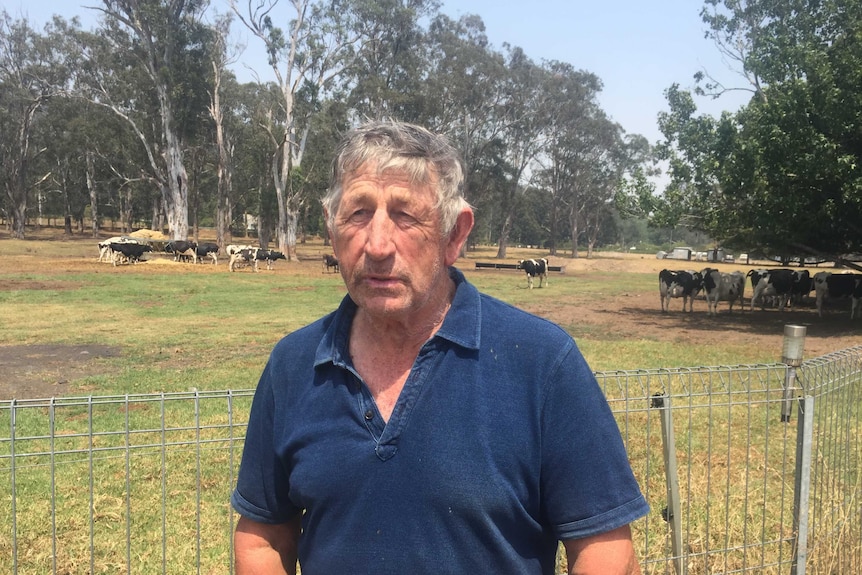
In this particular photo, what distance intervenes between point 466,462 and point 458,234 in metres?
0.64

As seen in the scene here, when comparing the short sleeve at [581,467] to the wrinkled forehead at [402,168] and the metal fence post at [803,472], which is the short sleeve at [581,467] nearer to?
the wrinkled forehead at [402,168]

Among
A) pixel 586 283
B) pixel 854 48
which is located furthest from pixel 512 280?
pixel 854 48

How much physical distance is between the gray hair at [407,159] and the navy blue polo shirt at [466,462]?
34cm

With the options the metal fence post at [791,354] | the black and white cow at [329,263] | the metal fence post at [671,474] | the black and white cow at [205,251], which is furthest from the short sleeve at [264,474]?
the black and white cow at [205,251]

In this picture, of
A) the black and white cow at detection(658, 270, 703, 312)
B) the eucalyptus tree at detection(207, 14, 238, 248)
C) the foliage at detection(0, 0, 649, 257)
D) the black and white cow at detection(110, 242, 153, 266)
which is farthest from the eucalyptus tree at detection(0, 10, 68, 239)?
the black and white cow at detection(658, 270, 703, 312)

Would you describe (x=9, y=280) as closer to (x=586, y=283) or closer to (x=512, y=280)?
(x=512, y=280)

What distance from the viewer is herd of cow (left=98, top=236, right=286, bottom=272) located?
34.8 metres

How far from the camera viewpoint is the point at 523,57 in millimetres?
53938

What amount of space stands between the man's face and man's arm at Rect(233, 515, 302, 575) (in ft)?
2.22

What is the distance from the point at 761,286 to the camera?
22.9 meters

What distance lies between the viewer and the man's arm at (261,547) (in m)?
1.90

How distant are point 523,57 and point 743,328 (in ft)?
133

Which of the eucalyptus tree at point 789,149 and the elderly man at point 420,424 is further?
the eucalyptus tree at point 789,149

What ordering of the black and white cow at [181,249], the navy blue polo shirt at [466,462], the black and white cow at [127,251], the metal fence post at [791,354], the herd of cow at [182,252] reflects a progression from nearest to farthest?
1. the navy blue polo shirt at [466,462]
2. the metal fence post at [791,354]
3. the black and white cow at [127,251]
4. the herd of cow at [182,252]
5. the black and white cow at [181,249]
